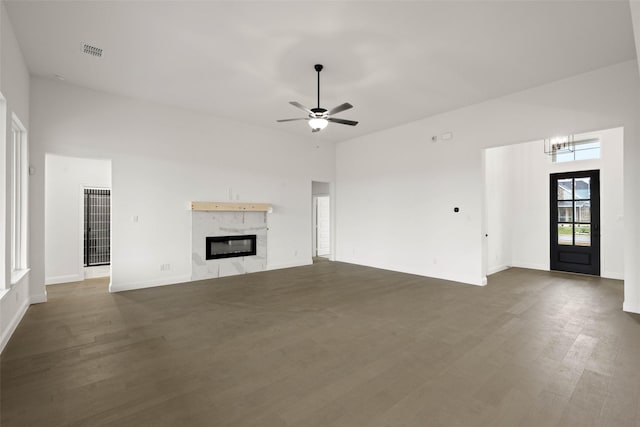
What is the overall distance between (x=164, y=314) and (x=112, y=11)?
360cm

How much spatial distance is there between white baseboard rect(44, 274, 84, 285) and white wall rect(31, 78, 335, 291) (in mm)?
1545

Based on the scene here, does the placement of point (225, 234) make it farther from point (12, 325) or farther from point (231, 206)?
point (12, 325)

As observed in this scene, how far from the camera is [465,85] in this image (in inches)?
193

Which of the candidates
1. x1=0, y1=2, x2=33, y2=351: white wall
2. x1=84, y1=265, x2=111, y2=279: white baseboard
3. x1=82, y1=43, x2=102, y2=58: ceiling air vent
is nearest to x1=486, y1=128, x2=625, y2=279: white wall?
x1=82, y1=43, x2=102, y2=58: ceiling air vent

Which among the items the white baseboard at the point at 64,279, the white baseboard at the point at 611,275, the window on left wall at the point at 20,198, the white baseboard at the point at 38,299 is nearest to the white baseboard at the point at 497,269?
the white baseboard at the point at 611,275

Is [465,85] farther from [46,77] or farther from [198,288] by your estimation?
[46,77]

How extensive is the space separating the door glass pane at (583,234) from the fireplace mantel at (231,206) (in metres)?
6.99

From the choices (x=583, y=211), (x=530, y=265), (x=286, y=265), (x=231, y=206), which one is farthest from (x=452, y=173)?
(x=231, y=206)

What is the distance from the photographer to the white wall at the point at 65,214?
5871 mm

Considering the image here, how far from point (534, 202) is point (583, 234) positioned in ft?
3.85

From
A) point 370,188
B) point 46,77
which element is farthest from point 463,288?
point 46,77

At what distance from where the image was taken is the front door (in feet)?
21.1

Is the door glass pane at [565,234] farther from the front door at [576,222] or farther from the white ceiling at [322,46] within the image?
the white ceiling at [322,46]

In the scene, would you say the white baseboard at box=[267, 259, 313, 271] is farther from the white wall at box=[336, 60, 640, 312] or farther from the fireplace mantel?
the fireplace mantel
